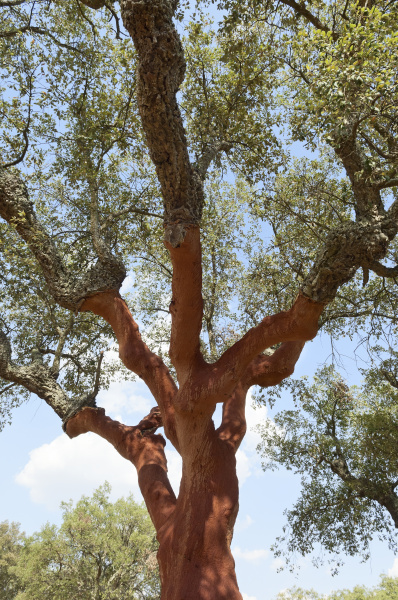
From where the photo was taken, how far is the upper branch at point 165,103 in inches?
178

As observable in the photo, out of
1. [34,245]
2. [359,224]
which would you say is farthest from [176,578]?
[34,245]

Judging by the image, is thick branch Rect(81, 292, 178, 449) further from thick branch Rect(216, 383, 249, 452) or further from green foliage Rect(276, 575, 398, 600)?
green foliage Rect(276, 575, 398, 600)

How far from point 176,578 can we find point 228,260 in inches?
321

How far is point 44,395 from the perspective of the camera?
325 inches

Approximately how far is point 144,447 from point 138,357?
62.2 inches

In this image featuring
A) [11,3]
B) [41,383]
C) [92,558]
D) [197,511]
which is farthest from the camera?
[92,558]

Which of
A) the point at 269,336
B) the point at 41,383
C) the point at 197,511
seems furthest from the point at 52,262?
the point at 197,511

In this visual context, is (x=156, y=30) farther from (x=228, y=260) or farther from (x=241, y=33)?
(x=228, y=260)

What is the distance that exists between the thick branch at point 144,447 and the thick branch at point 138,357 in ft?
2.01

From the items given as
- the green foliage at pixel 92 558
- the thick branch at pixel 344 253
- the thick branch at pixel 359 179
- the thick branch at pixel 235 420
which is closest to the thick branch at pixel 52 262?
the thick branch at pixel 235 420

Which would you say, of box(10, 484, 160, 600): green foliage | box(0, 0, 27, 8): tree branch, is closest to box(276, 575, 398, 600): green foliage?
box(10, 484, 160, 600): green foliage

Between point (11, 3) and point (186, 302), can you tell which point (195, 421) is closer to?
point (186, 302)

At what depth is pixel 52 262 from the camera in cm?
741

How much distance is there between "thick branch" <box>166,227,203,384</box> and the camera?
570 cm
